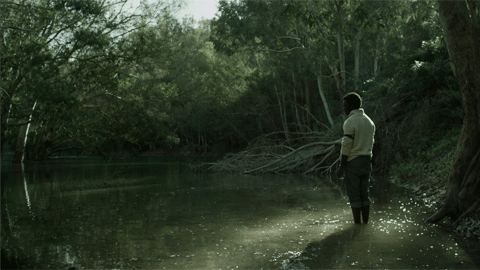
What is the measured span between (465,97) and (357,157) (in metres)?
1.78

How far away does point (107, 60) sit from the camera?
1038 inches

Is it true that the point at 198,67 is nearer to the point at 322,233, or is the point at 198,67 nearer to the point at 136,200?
the point at 136,200

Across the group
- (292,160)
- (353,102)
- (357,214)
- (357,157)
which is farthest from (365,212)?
(292,160)

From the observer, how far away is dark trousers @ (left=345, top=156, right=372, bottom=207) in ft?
24.3

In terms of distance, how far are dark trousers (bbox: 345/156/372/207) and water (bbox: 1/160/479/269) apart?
397mm

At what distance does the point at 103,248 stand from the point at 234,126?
39240 mm

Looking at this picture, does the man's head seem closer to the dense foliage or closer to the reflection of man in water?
the reflection of man in water

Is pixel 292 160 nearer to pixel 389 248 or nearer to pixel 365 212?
pixel 365 212

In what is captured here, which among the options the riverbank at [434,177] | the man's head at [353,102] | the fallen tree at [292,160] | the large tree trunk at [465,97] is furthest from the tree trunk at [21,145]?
the large tree trunk at [465,97]

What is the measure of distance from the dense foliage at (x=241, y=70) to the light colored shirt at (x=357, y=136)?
194 centimetres

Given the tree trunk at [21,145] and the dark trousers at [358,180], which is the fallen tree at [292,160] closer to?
the dark trousers at [358,180]

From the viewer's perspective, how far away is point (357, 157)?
7.41m

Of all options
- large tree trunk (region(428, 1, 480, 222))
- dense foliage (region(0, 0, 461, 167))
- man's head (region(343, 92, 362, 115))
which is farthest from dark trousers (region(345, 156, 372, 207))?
dense foliage (region(0, 0, 461, 167))

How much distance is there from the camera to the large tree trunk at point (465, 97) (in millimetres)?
6973
